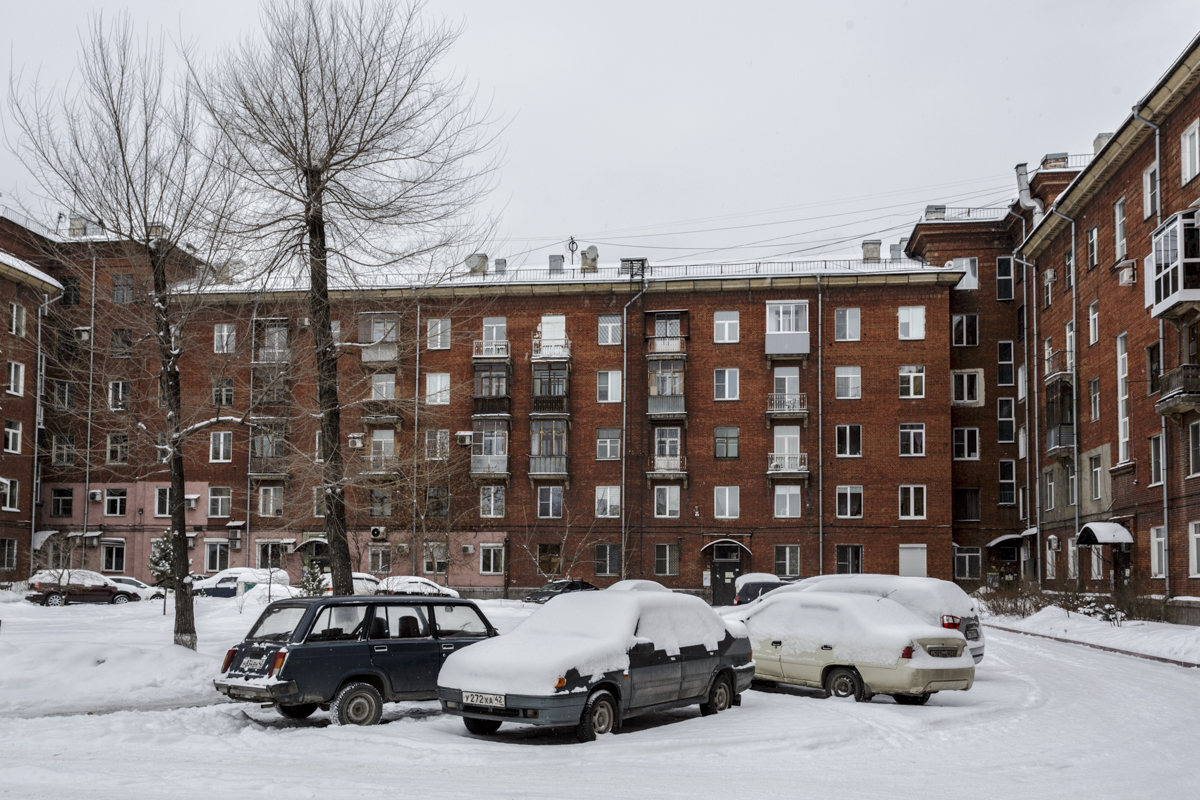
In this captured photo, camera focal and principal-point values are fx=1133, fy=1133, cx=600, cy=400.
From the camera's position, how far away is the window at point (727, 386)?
54750mm

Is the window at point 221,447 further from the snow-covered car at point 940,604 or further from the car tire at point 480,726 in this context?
the car tire at point 480,726

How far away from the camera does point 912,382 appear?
54156mm

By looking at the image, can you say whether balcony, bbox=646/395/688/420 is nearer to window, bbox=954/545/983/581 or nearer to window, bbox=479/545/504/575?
window, bbox=479/545/504/575

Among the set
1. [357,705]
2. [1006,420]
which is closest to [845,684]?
[357,705]

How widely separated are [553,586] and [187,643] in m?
29.7

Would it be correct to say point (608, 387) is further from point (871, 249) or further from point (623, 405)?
point (871, 249)

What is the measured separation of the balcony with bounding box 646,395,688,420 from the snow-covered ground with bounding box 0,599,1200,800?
3697 centimetres

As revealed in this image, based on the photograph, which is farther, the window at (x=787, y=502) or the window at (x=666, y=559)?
the window at (x=666, y=559)

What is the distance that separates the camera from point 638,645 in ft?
42.2

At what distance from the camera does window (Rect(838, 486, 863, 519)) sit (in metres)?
53.5

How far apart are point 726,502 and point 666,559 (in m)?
3.95

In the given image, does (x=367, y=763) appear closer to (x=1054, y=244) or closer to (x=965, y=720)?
(x=965, y=720)

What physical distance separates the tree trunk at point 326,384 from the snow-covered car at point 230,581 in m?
29.2

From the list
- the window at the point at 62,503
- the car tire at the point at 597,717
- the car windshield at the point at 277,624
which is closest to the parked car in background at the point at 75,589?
the window at the point at 62,503
